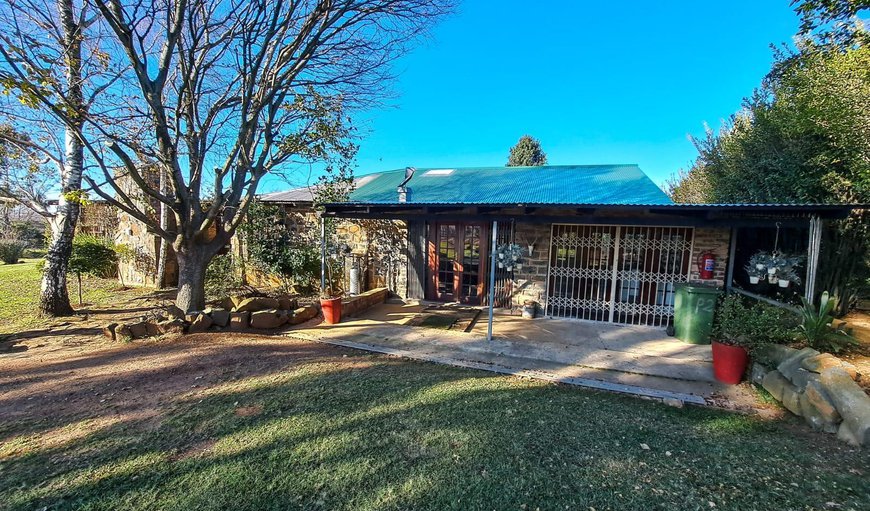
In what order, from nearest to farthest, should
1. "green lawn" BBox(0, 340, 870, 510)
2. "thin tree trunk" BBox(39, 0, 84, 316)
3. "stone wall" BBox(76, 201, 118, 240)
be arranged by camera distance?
"green lawn" BBox(0, 340, 870, 510)
"thin tree trunk" BBox(39, 0, 84, 316)
"stone wall" BBox(76, 201, 118, 240)

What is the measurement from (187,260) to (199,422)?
4.12 meters

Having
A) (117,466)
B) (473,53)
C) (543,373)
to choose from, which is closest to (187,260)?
(117,466)

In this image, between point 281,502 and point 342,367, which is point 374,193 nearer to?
point 342,367

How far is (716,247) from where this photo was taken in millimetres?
6348

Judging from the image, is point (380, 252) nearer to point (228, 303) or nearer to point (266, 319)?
point (266, 319)

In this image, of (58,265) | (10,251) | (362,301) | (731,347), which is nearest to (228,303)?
(362,301)

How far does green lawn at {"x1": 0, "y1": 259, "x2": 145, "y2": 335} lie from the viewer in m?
6.07

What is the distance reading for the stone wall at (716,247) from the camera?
630 centimetres

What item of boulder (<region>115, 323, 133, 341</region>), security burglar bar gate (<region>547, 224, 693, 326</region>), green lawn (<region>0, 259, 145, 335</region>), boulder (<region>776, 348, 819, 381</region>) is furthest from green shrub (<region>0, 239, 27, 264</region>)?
boulder (<region>776, 348, 819, 381</region>)

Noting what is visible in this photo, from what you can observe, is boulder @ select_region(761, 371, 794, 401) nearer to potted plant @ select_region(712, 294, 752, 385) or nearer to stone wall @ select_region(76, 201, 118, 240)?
potted plant @ select_region(712, 294, 752, 385)

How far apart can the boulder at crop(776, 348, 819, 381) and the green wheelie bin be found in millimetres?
1697

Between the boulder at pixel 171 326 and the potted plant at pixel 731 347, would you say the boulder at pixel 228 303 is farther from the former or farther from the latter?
the potted plant at pixel 731 347

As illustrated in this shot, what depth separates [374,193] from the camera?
30.9 ft

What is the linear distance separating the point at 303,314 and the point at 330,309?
2.05ft
